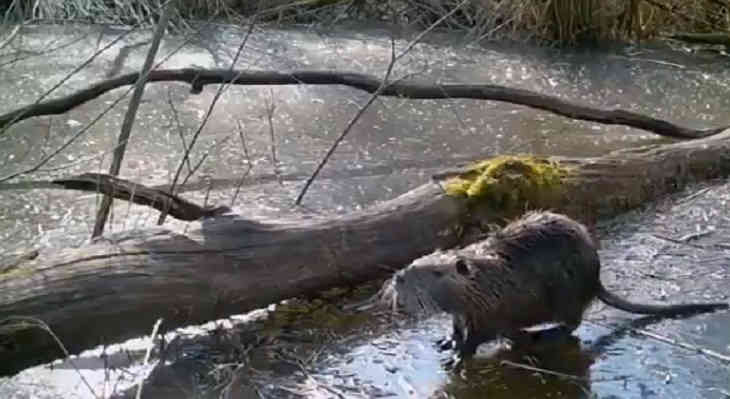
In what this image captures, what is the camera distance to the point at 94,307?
3260mm

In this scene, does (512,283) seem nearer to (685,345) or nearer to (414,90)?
(685,345)

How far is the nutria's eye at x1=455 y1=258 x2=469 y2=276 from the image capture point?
11.5ft

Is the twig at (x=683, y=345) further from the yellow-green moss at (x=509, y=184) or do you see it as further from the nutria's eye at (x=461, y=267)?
the yellow-green moss at (x=509, y=184)

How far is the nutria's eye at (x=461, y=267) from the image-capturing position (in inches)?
138

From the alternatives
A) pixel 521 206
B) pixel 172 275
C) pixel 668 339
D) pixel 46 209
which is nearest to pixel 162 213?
pixel 172 275

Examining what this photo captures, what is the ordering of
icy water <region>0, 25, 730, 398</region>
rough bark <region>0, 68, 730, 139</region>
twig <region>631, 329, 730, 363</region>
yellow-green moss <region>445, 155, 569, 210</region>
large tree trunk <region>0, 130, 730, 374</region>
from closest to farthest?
large tree trunk <region>0, 130, 730, 374</region>
icy water <region>0, 25, 730, 398</region>
twig <region>631, 329, 730, 363</region>
yellow-green moss <region>445, 155, 569, 210</region>
rough bark <region>0, 68, 730, 139</region>

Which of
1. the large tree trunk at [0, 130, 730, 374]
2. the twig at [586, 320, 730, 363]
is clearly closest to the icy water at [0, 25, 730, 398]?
the twig at [586, 320, 730, 363]

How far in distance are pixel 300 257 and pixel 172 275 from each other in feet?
1.53

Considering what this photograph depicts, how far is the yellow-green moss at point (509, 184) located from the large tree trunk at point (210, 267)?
16mm

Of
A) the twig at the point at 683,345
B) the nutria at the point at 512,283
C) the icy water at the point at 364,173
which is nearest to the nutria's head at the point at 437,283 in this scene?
the nutria at the point at 512,283

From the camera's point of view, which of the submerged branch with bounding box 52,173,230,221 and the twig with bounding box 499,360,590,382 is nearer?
the twig with bounding box 499,360,590,382

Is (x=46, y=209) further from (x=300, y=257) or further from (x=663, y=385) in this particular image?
(x=663, y=385)

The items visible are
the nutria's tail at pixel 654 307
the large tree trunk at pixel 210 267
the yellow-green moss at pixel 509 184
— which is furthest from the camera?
the yellow-green moss at pixel 509 184

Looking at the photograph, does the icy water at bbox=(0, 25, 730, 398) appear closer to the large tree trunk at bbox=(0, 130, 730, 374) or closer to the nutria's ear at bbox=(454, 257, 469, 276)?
the large tree trunk at bbox=(0, 130, 730, 374)
